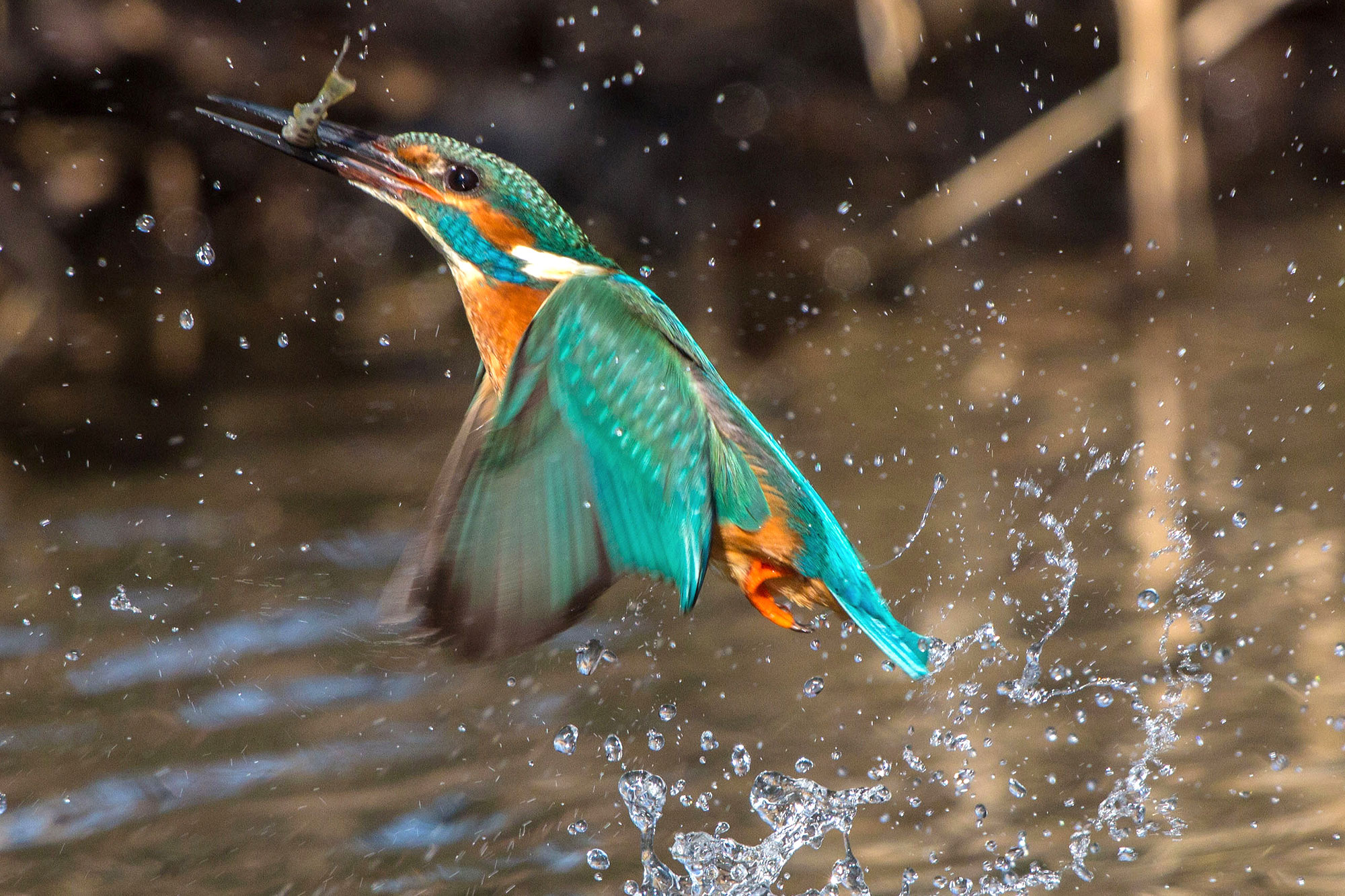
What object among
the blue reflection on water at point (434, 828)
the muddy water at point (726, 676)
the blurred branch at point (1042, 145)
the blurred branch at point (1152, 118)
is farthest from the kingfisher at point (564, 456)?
the blurred branch at point (1042, 145)

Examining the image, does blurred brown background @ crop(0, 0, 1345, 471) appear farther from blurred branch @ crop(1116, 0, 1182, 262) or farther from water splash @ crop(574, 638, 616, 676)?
water splash @ crop(574, 638, 616, 676)

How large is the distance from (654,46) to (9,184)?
283cm

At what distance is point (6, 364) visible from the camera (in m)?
4.87

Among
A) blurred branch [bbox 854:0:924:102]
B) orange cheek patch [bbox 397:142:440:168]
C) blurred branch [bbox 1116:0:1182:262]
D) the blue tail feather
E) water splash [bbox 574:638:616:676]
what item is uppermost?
blurred branch [bbox 854:0:924:102]

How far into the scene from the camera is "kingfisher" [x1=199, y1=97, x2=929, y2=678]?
5.66 feet

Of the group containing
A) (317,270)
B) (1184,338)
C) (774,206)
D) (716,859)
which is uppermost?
(774,206)

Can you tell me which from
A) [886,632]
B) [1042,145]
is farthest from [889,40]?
[886,632]

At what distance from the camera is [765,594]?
2221 millimetres

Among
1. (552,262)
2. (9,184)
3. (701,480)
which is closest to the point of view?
(701,480)

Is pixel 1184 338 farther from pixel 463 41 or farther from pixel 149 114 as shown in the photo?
pixel 149 114

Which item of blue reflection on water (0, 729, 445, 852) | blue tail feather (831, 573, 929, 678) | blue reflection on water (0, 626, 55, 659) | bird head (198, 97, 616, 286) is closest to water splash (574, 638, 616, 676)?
blue reflection on water (0, 729, 445, 852)

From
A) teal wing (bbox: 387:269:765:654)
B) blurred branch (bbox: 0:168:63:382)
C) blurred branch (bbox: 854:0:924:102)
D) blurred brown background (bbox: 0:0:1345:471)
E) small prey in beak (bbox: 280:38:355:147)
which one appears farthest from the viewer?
blurred branch (bbox: 854:0:924:102)

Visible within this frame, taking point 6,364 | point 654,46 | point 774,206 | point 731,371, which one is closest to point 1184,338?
point 731,371

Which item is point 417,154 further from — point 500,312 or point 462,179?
point 500,312
